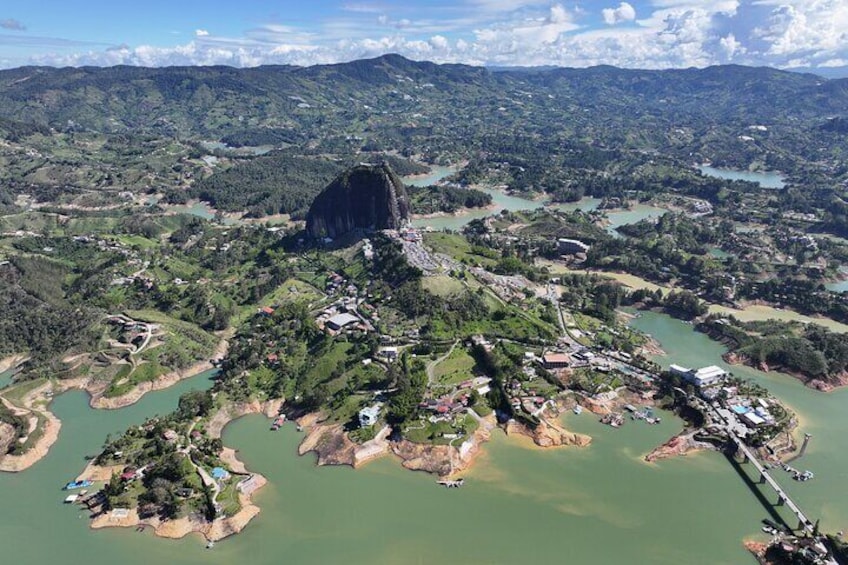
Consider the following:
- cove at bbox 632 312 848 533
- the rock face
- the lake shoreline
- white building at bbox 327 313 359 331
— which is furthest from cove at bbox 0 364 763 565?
the rock face

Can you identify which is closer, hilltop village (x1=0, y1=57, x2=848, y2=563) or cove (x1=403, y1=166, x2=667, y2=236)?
hilltop village (x1=0, y1=57, x2=848, y2=563)

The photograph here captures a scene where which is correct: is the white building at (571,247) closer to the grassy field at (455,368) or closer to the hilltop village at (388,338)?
the hilltop village at (388,338)

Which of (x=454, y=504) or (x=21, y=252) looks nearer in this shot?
(x=454, y=504)

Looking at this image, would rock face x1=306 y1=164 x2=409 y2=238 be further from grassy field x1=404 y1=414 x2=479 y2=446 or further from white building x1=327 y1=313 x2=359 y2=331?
grassy field x1=404 y1=414 x2=479 y2=446

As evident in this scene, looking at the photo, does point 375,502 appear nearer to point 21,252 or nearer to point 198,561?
point 198,561

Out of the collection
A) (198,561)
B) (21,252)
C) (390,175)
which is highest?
(390,175)

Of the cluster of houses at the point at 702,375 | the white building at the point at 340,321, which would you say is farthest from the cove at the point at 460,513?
the white building at the point at 340,321

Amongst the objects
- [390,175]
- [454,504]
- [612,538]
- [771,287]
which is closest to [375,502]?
[454,504]

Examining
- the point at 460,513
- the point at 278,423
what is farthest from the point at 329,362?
the point at 460,513
